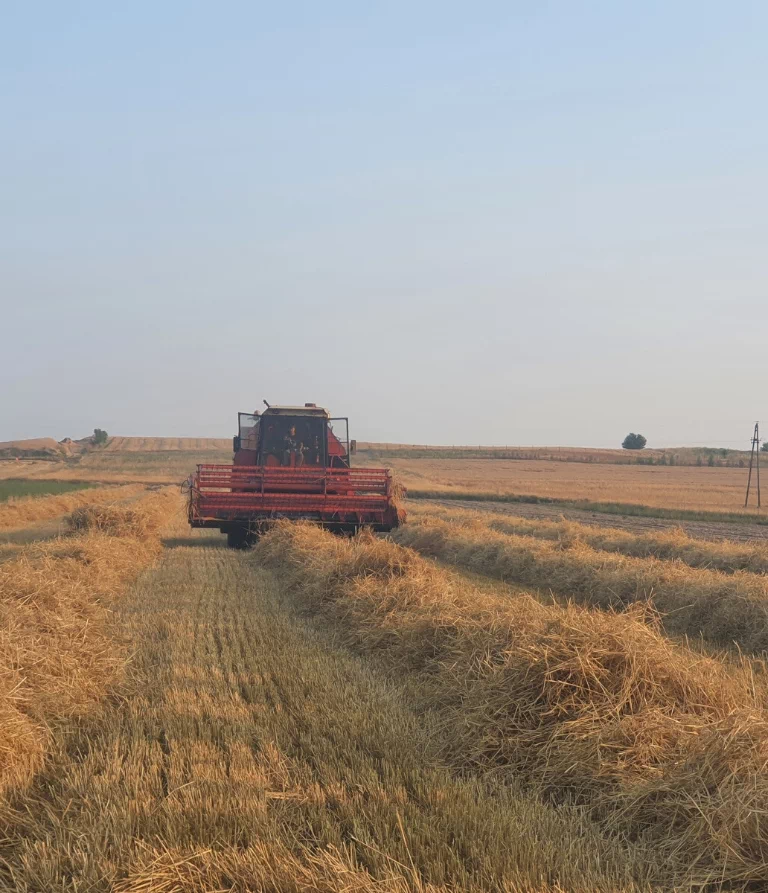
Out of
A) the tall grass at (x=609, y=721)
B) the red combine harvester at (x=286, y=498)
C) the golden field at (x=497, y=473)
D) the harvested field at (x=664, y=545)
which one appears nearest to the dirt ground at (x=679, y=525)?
the harvested field at (x=664, y=545)

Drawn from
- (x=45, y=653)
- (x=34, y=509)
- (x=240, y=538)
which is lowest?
(x=34, y=509)

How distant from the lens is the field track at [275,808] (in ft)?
10.3

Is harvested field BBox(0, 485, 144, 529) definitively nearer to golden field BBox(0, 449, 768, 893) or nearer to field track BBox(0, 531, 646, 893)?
golden field BBox(0, 449, 768, 893)

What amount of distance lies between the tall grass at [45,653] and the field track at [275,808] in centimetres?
20

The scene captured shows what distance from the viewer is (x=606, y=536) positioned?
55.8ft

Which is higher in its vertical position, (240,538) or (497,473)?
(497,473)

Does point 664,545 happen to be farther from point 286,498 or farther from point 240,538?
point 240,538

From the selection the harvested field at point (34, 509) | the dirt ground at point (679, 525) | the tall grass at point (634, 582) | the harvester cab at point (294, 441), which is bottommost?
the harvested field at point (34, 509)

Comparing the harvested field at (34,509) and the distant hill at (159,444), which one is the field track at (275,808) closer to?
the harvested field at (34,509)

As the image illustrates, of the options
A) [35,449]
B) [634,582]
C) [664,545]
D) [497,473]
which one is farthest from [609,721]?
[35,449]

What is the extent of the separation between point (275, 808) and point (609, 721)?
6.86ft

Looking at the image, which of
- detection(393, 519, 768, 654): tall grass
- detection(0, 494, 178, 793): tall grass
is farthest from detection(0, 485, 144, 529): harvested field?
detection(0, 494, 178, 793): tall grass

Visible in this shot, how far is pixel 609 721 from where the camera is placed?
465 centimetres

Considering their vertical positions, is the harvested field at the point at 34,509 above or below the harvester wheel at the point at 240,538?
below
